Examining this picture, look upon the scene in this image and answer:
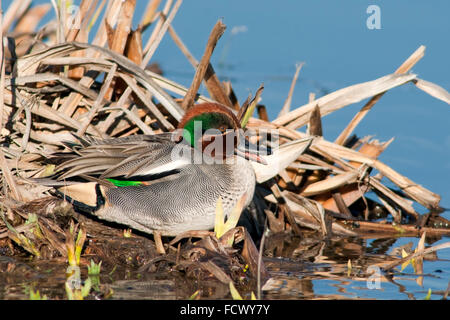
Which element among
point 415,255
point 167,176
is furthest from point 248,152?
point 415,255

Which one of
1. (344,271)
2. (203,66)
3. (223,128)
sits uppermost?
(203,66)

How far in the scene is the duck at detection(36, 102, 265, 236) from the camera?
395 centimetres

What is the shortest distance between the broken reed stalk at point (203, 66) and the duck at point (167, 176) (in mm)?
573

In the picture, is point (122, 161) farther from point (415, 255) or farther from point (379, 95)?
point (379, 95)

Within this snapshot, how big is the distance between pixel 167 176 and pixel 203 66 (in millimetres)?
993

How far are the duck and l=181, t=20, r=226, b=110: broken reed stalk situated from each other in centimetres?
57

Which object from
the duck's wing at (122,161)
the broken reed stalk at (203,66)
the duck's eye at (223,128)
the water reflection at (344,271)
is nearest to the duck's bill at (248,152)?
the duck's eye at (223,128)

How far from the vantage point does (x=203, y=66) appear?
467 cm

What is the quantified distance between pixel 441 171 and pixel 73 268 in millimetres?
3560

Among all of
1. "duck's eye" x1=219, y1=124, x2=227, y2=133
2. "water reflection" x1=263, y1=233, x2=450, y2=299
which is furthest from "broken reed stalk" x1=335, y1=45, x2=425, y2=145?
"duck's eye" x1=219, y1=124, x2=227, y2=133

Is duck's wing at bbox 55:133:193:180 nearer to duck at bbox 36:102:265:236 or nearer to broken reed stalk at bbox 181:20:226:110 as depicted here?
duck at bbox 36:102:265:236

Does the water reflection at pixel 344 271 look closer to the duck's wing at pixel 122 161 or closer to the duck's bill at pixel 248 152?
the duck's bill at pixel 248 152
